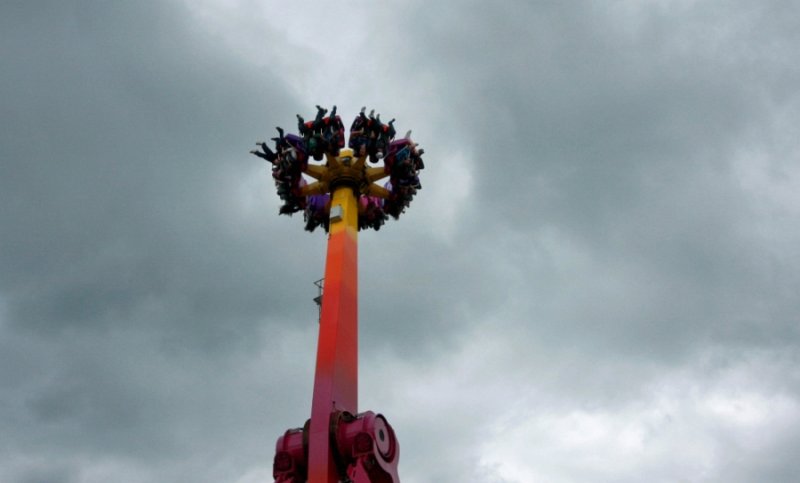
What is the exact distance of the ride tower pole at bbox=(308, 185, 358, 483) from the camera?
2055 cm

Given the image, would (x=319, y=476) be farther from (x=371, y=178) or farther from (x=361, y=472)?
(x=371, y=178)

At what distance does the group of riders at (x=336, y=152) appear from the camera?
2658cm

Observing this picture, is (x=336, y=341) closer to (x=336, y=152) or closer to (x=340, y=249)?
(x=340, y=249)

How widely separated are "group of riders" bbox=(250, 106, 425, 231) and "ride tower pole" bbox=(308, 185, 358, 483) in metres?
1.49

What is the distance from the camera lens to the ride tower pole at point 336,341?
67.4 feet

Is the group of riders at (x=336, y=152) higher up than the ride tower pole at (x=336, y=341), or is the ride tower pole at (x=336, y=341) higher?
the group of riders at (x=336, y=152)

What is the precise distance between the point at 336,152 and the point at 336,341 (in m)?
7.24

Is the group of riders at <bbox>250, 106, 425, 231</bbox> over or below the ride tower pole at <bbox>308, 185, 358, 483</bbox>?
over

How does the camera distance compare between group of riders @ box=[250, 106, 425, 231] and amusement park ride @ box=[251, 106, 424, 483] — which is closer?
amusement park ride @ box=[251, 106, 424, 483]

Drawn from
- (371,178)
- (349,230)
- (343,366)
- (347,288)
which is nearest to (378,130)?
(371,178)

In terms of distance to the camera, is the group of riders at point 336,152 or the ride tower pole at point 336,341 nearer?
the ride tower pole at point 336,341

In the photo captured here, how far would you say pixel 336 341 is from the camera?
22.5 m

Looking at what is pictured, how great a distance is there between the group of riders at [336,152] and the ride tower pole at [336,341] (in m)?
1.49

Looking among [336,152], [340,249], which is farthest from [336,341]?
[336,152]
